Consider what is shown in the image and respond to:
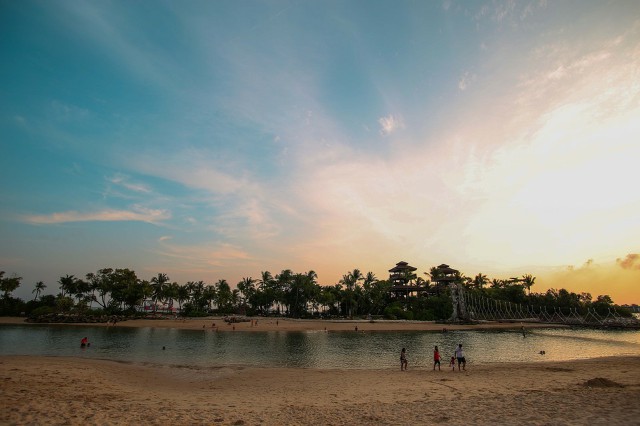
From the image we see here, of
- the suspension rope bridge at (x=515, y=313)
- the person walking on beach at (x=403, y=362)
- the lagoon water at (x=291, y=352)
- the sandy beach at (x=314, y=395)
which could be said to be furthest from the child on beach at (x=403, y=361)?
the suspension rope bridge at (x=515, y=313)

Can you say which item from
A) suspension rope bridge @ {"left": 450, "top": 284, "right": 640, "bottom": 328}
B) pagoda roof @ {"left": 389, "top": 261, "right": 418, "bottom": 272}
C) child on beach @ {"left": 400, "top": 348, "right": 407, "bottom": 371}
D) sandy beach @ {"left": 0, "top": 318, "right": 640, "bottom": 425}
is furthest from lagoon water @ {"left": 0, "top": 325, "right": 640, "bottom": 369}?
pagoda roof @ {"left": 389, "top": 261, "right": 418, "bottom": 272}

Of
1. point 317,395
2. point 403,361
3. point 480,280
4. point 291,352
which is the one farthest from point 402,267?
point 317,395

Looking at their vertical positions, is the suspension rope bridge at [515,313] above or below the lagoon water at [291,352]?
above

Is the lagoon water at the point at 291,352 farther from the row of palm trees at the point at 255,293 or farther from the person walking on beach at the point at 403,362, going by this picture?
the row of palm trees at the point at 255,293

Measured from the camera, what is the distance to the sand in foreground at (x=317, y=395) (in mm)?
13539

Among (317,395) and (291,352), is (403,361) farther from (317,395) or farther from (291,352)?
(291,352)

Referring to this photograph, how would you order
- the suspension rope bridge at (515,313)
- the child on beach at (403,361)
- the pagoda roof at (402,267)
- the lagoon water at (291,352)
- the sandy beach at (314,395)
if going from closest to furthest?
the sandy beach at (314,395)
the child on beach at (403,361)
the lagoon water at (291,352)
the suspension rope bridge at (515,313)
the pagoda roof at (402,267)

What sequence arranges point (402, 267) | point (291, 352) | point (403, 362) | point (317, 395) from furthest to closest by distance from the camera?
point (402, 267), point (291, 352), point (403, 362), point (317, 395)

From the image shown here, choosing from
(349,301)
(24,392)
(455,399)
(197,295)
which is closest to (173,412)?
(24,392)

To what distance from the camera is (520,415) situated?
526 inches

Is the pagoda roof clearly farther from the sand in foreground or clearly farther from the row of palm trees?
the sand in foreground

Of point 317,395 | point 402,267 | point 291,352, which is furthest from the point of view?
point 402,267

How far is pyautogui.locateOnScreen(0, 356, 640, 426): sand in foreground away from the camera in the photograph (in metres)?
13.5

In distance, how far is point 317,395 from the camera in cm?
1991
